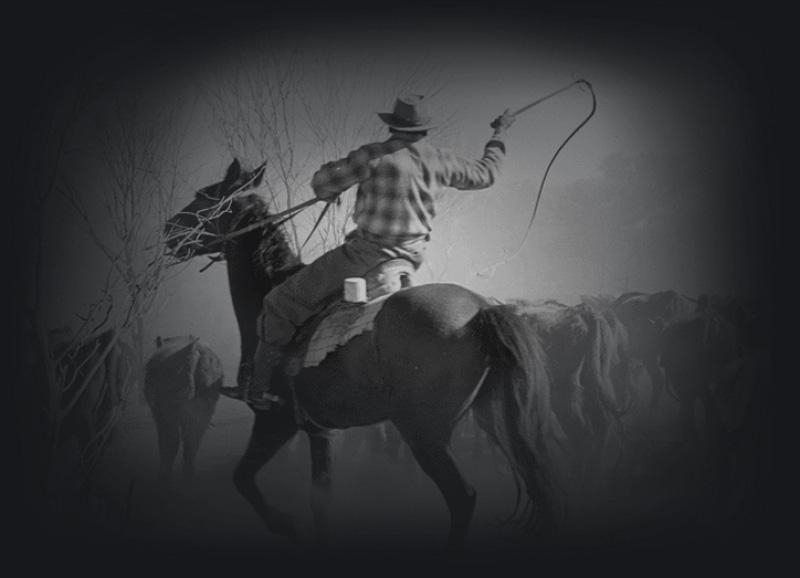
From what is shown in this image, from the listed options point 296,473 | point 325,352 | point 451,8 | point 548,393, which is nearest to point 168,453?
point 296,473

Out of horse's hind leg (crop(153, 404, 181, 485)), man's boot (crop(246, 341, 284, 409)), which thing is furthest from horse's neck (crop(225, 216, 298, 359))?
horse's hind leg (crop(153, 404, 181, 485))

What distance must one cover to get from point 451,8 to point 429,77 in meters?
0.49

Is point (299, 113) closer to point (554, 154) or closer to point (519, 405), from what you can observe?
point (554, 154)

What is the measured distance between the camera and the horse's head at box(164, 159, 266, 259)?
275 inches

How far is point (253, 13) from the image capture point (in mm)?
7066

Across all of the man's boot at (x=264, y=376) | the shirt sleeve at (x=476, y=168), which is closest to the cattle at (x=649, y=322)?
the shirt sleeve at (x=476, y=168)

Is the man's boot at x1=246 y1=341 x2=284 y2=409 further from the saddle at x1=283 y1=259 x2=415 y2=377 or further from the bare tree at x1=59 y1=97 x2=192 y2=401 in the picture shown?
the bare tree at x1=59 y1=97 x2=192 y2=401

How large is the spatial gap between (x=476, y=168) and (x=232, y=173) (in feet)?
4.96

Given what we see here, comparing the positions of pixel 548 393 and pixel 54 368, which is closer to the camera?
pixel 548 393

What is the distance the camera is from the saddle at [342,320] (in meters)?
6.46

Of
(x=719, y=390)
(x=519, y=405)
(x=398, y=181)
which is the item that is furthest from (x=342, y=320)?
(x=719, y=390)

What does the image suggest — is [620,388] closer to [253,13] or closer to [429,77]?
[429,77]

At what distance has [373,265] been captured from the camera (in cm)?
661

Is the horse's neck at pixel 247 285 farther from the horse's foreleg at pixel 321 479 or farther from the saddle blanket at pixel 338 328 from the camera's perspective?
the horse's foreleg at pixel 321 479
